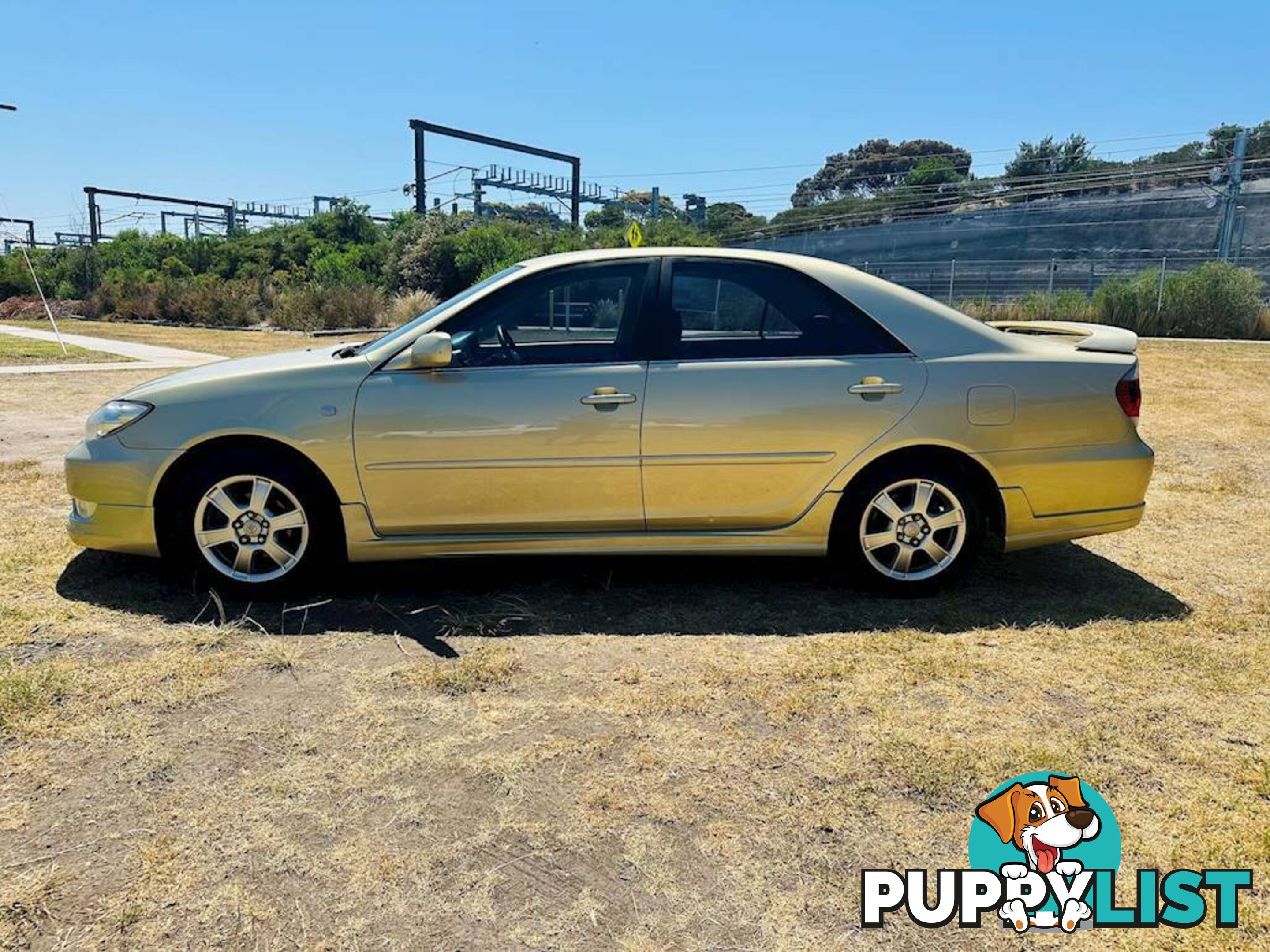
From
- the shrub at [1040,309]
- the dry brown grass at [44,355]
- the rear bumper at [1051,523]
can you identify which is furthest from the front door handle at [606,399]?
the shrub at [1040,309]

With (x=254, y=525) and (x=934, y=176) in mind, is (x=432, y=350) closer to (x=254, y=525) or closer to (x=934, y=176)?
(x=254, y=525)

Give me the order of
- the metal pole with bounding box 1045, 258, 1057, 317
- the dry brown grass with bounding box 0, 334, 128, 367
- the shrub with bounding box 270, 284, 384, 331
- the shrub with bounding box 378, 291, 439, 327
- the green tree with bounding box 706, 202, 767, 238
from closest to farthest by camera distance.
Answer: the dry brown grass with bounding box 0, 334, 128, 367 → the shrub with bounding box 378, 291, 439, 327 → the metal pole with bounding box 1045, 258, 1057, 317 → the shrub with bounding box 270, 284, 384, 331 → the green tree with bounding box 706, 202, 767, 238

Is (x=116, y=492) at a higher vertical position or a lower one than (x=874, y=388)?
lower

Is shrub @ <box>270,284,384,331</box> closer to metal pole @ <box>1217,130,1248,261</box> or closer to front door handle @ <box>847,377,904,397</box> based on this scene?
front door handle @ <box>847,377,904,397</box>

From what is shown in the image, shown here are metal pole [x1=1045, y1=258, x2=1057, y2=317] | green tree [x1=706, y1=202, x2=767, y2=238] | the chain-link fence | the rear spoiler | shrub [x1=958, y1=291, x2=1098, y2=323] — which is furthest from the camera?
green tree [x1=706, y1=202, x2=767, y2=238]

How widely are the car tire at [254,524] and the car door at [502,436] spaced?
0.29 metres

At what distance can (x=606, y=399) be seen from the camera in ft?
13.3

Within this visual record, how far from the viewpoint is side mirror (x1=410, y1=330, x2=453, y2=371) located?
12.9ft

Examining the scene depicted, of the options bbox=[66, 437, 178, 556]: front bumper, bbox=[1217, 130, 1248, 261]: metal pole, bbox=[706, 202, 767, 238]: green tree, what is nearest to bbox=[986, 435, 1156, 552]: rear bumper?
bbox=[66, 437, 178, 556]: front bumper

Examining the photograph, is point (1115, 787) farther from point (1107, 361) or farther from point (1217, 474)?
point (1217, 474)

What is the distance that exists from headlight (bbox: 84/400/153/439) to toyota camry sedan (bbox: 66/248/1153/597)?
15 millimetres

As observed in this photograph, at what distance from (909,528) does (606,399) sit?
1548mm

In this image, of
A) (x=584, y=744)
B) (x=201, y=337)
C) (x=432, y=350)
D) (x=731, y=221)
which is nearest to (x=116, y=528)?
(x=432, y=350)

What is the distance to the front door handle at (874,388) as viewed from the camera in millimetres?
4117
